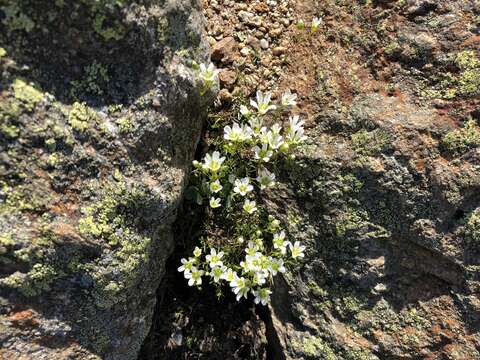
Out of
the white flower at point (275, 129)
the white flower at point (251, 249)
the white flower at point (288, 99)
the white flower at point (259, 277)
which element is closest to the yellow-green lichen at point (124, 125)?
the white flower at point (275, 129)

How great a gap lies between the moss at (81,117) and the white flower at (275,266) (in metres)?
1.58

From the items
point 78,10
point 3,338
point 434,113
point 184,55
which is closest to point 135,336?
point 3,338

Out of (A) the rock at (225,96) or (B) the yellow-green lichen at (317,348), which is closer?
(B) the yellow-green lichen at (317,348)

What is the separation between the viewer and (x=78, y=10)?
2.38 m

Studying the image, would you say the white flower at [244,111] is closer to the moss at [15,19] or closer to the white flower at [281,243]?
the white flower at [281,243]

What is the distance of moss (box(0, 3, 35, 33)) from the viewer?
88.1 inches

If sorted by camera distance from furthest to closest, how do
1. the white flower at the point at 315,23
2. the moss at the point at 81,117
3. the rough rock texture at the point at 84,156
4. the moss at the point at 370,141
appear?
the white flower at the point at 315,23
the moss at the point at 370,141
the moss at the point at 81,117
the rough rock texture at the point at 84,156

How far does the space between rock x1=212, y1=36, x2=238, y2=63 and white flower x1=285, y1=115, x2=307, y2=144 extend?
888 millimetres

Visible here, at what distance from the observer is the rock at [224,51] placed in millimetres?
3656

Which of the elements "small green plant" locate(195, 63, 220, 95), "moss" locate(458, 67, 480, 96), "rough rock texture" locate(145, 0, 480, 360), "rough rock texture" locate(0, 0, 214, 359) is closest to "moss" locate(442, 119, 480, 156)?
"rough rock texture" locate(145, 0, 480, 360)

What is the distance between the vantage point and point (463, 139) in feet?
9.61

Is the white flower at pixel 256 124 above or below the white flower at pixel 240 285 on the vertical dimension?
above

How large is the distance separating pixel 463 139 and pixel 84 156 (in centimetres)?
237

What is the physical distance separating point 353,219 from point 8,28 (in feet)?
7.79
